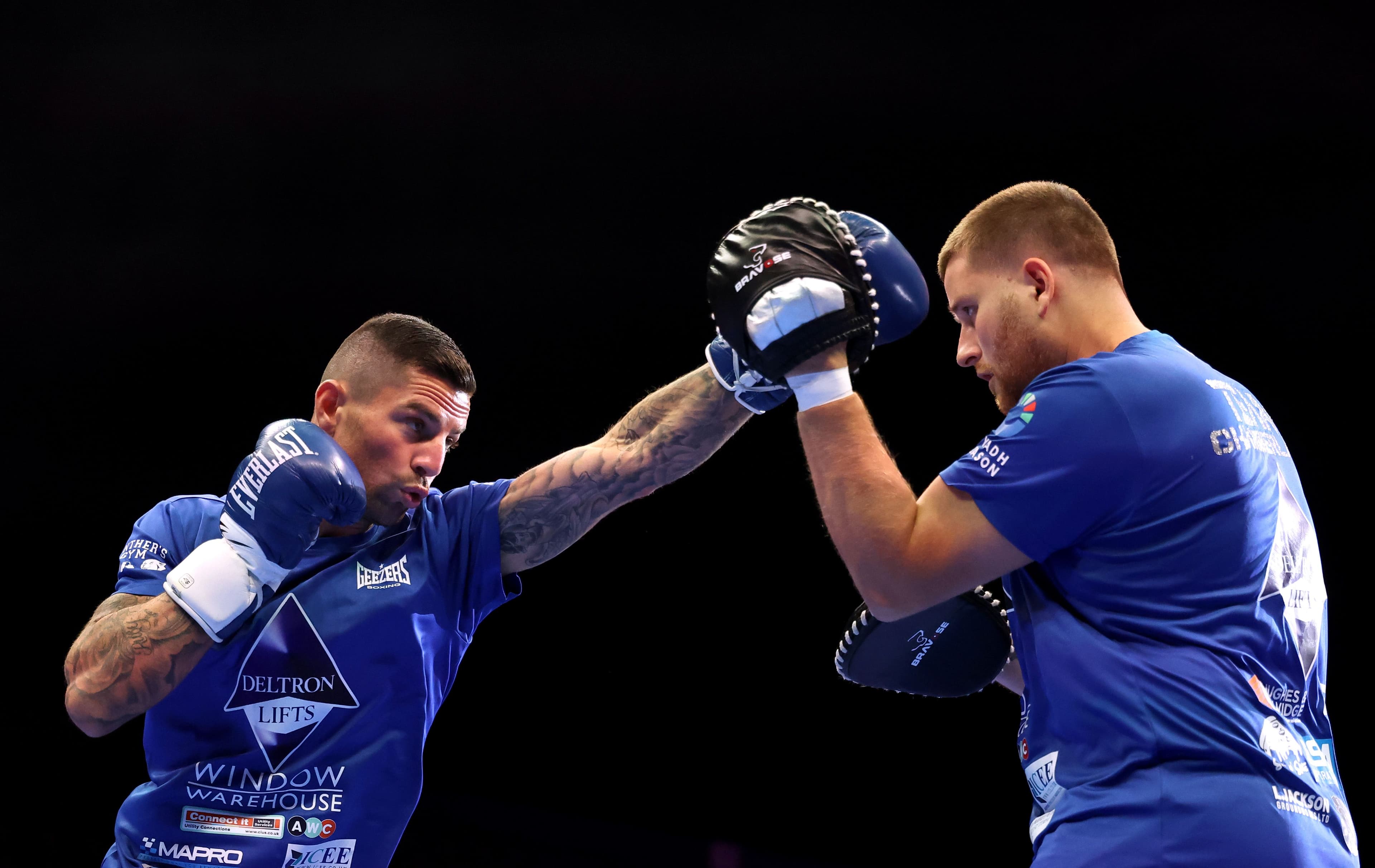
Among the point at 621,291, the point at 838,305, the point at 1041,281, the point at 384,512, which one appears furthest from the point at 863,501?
the point at 621,291

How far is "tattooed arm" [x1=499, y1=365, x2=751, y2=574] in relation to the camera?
262cm

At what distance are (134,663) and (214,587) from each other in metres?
0.23

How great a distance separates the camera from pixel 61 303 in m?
5.72

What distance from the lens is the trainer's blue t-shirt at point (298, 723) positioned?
2.30 m

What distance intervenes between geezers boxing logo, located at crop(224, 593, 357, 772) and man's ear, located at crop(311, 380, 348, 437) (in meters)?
0.55

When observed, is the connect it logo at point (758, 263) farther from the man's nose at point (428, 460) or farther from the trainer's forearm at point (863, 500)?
the man's nose at point (428, 460)

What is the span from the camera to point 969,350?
6.61 feet

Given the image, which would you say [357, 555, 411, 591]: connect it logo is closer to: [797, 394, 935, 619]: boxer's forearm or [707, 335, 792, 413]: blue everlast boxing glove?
[707, 335, 792, 413]: blue everlast boxing glove

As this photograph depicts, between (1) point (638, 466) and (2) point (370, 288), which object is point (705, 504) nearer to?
(2) point (370, 288)

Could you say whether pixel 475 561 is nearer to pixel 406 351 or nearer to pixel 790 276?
pixel 406 351

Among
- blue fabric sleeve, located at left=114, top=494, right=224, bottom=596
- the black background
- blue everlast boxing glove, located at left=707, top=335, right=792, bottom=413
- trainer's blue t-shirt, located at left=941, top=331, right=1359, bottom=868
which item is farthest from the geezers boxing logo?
the black background

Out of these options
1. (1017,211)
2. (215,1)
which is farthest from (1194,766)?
(215,1)

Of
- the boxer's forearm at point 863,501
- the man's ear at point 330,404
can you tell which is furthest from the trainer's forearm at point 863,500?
the man's ear at point 330,404

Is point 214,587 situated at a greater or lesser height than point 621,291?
lesser
